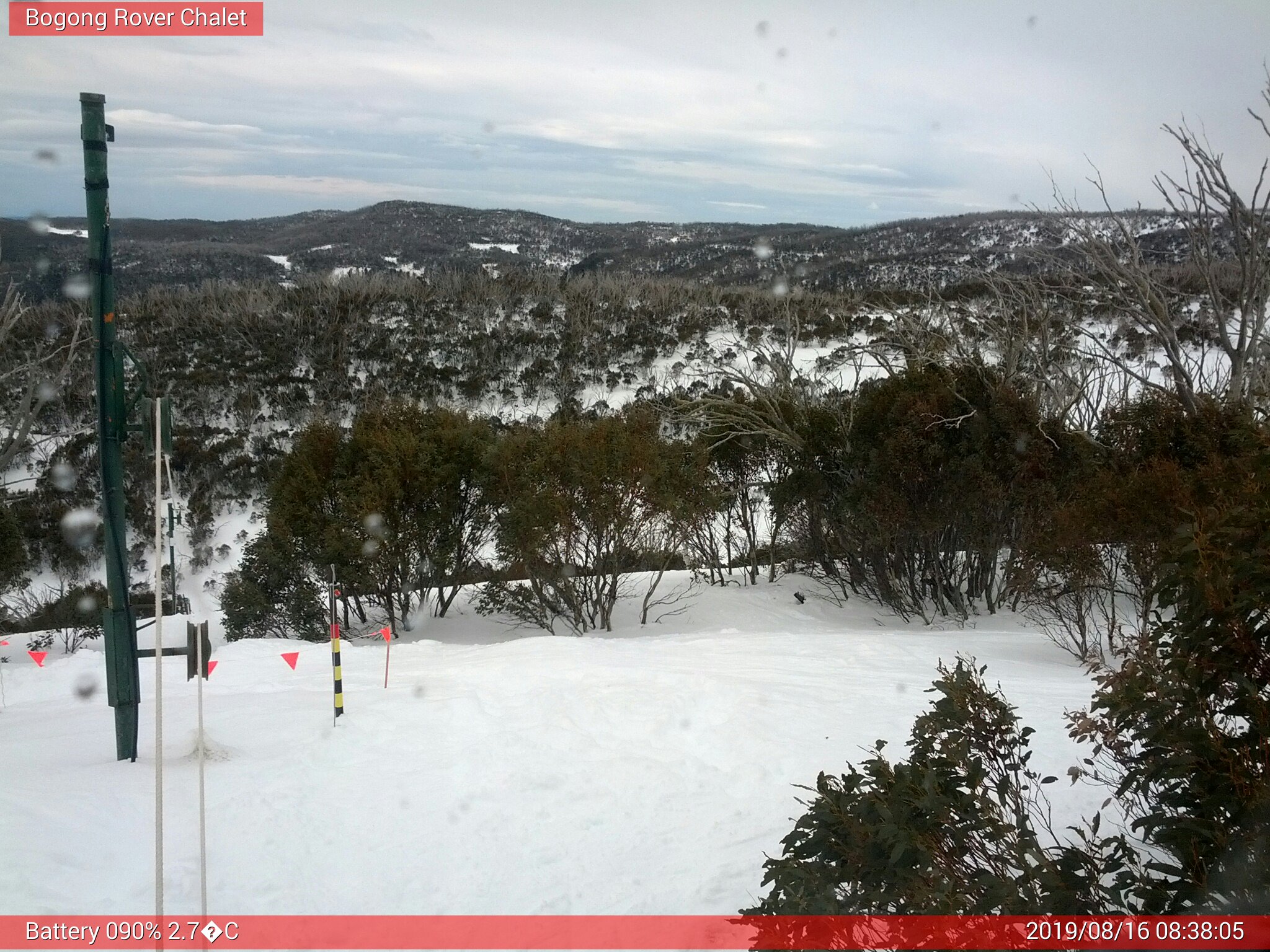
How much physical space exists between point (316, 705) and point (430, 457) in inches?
330

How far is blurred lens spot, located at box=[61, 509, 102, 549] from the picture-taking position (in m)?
24.3

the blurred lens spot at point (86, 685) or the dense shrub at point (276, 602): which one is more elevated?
A: the blurred lens spot at point (86, 685)

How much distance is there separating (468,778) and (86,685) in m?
6.33

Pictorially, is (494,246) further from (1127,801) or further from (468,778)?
(1127,801)

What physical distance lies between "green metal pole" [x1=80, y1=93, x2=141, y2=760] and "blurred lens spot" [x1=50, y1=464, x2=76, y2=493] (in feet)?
84.3

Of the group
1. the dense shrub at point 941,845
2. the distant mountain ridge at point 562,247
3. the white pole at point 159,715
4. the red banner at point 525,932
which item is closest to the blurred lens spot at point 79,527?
the distant mountain ridge at point 562,247

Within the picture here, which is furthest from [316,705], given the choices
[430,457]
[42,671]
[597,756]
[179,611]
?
[179,611]

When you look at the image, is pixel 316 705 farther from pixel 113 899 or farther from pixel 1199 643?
pixel 1199 643

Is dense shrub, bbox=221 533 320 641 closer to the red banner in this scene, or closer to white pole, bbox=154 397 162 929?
the red banner

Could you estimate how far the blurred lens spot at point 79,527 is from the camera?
24.3 metres

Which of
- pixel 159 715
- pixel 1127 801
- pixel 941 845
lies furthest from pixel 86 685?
pixel 1127 801

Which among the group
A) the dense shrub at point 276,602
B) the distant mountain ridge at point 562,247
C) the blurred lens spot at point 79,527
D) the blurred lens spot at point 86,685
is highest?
the distant mountain ridge at point 562,247

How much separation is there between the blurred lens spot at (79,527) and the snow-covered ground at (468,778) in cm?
1687

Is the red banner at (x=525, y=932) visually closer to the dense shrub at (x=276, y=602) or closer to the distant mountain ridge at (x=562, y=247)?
the dense shrub at (x=276, y=602)
